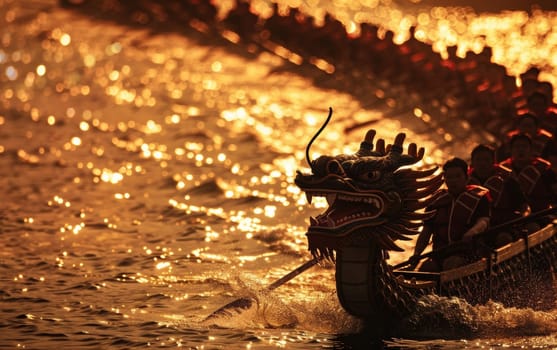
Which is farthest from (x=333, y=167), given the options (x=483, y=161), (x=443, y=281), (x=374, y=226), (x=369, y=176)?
(x=483, y=161)

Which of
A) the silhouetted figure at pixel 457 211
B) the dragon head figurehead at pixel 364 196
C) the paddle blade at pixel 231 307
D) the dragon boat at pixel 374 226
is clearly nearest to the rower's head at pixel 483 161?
the silhouetted figure at pixel 457 211

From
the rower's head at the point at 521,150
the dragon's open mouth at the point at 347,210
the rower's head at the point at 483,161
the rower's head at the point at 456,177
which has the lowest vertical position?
the dragon's open mouth at the point at 347,210

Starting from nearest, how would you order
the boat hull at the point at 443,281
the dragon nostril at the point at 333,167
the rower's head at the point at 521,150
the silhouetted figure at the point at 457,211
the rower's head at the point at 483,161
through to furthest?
the dragon nostril at the point at 333,167, the boat hull at the point at 443,281, the silhouetted figure at the point at 457,211, the rower's head at the point at 483,161, the rower's head at the point at 521,150

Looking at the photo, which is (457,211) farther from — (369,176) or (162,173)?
(162,173)

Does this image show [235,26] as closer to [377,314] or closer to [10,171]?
[10,171]

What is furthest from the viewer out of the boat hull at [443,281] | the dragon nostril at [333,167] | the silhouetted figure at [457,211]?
the silhouetted figure at [457,211]

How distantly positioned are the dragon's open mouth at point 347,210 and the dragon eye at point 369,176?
0.56ft

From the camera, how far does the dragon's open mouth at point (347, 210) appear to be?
49.6 feet

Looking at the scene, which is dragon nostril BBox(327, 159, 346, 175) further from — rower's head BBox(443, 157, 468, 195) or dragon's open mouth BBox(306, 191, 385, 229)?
rower's head BBox(443, 157, 468, 195)

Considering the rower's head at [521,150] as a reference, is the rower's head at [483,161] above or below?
below

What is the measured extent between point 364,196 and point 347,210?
0.24 meters

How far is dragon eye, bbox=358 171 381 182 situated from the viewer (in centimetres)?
1528

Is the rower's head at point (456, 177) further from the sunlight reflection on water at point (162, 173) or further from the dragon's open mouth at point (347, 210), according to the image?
the dragon's open mouth at point (347, 210)

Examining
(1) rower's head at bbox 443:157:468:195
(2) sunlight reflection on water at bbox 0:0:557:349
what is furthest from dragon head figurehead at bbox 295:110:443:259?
(1) rower's head at bbox 443:157:468:195
